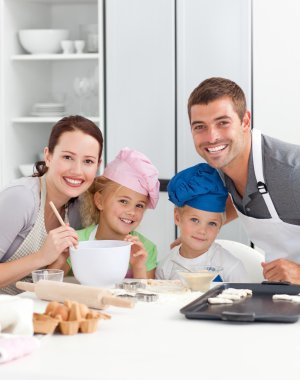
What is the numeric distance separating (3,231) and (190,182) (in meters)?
0.66

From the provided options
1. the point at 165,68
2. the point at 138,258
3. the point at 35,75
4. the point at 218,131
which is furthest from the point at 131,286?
the point at 35,75

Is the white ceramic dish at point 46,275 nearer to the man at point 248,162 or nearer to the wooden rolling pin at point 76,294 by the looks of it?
the wooden rolling pin at point 76,294

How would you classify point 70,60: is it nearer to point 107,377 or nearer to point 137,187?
point 137,187

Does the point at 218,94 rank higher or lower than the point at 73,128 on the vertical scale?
higher

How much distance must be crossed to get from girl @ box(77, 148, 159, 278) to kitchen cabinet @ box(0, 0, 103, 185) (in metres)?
1.61

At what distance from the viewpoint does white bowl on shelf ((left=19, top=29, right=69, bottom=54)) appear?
15.3 ft

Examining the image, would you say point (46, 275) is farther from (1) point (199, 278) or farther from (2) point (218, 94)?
(2) point (218, 94)

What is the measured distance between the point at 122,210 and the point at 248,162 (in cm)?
47

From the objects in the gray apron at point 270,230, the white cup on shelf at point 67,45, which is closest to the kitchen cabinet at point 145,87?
the white cup on shelf at point 67,45

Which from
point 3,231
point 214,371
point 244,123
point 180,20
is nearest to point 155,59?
point 180,20

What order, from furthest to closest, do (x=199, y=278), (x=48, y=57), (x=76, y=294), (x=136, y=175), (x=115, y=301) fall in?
1. (x=48, y=57)
2. (x=136, y=175)
3. (x=199, y=278)
4. (x=76, y=294)
5. (x=115, y=301)

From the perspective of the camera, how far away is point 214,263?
276 centimetres

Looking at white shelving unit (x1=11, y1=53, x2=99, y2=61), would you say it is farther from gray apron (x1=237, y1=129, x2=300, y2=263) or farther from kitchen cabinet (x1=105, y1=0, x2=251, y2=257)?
gray apron (x1=237, y1=129, x2=300, y2=263)

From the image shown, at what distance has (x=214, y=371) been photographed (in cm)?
147
